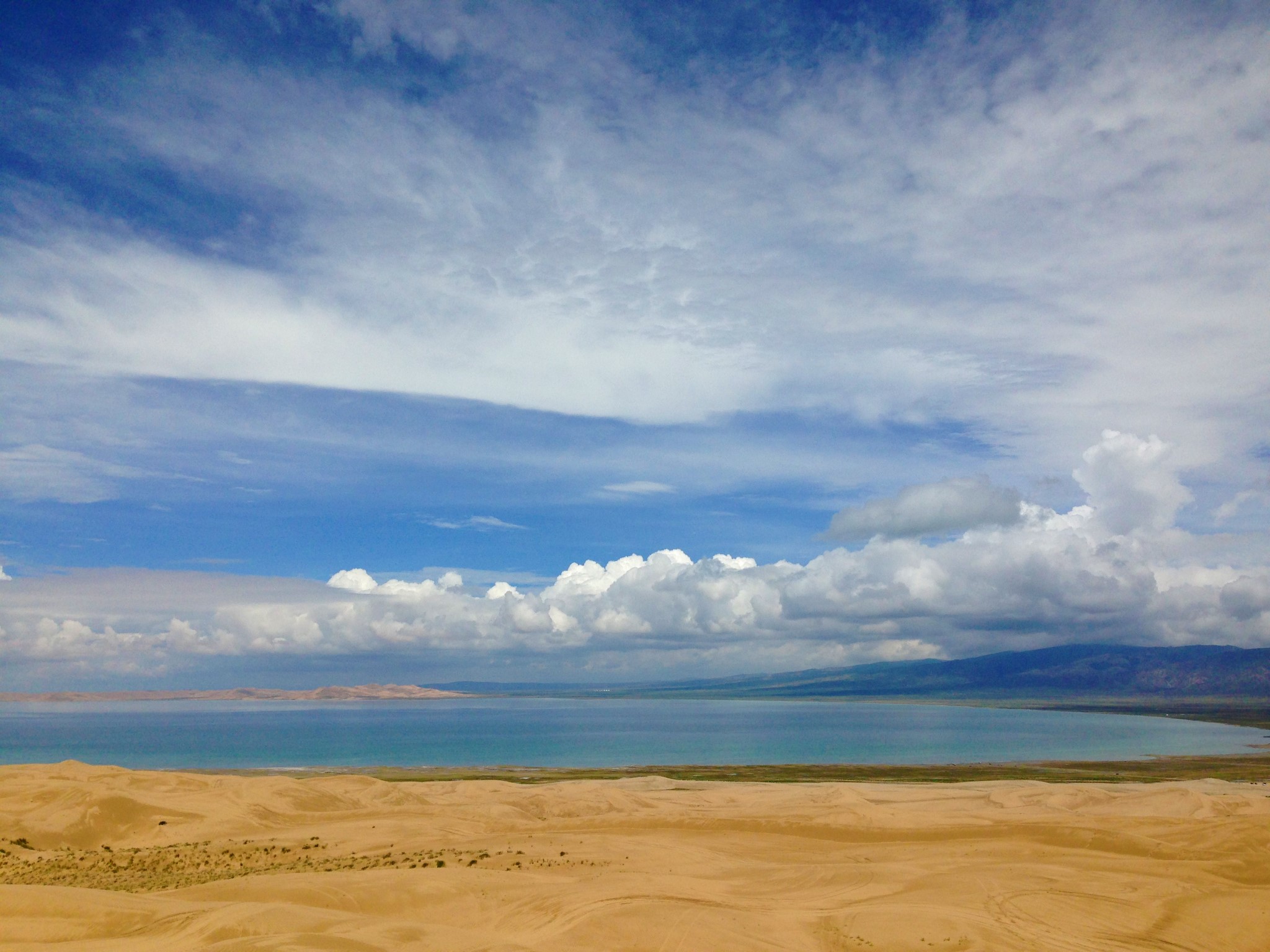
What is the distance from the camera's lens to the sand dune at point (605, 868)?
2345 centimetres

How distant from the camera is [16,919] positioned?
20.9m

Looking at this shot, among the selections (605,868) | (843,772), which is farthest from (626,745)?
(605,868)

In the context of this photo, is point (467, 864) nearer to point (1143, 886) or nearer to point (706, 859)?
point (706, 859)

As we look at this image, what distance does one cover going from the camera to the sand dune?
2345 cm

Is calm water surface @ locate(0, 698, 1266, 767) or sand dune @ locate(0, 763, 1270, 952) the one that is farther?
calm water surface @ locate(0, 698, 1266, 767)

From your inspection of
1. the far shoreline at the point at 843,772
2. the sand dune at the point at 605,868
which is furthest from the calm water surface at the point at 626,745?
the sand dune at the point at 605,868

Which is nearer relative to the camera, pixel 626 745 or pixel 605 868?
pixel 605 868

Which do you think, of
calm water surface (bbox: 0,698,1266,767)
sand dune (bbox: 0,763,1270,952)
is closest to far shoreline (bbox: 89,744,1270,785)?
calm water surface (bbox: 0,698,1266,767)

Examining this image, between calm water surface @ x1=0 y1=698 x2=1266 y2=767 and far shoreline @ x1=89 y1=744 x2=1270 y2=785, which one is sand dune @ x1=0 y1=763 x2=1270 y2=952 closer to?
far shoreline @ x1=89 y1=744 x2=1270 y2=785

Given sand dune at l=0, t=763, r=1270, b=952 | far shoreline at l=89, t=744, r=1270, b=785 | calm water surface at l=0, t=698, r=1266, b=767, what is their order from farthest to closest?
calm water surface at l=0, t=698, r=1266, b=767
far shoreline at l=89, t=744, r=1270, b=785
sand dune at l=0, t=763, r=1270, b=952

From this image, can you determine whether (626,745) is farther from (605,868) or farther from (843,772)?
(605,868)

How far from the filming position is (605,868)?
34906 mm

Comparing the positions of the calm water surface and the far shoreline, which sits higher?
the far shoreline

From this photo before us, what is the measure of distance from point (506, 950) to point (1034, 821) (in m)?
39.1
